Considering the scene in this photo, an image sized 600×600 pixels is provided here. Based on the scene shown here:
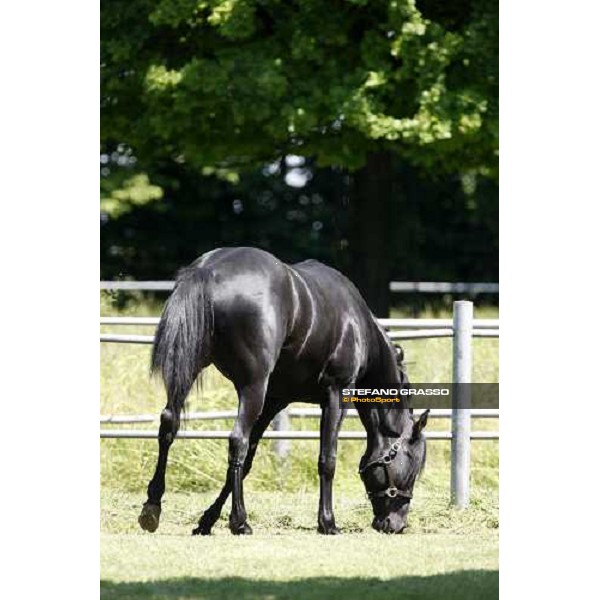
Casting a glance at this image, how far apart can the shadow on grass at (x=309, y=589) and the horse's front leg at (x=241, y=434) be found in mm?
965

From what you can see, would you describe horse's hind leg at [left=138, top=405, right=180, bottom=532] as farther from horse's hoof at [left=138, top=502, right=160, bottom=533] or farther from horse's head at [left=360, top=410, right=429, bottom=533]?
horse's head at [left=360, top=410, right=429, bottom=533]

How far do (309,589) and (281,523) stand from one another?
1788mm

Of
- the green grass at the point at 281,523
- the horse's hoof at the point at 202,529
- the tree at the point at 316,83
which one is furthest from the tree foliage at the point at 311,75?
the horse's hoof at the point at 202,529

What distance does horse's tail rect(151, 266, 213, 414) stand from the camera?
6.08 meters

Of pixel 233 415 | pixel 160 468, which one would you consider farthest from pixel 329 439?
pixel 233 415

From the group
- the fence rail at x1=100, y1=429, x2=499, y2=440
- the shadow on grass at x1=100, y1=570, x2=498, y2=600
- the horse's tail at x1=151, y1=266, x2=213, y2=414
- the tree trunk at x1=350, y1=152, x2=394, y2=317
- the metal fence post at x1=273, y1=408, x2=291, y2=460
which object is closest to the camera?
the shadow on grass at x1=100, y1=570, x2=498, y2=600

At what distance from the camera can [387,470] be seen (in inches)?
282

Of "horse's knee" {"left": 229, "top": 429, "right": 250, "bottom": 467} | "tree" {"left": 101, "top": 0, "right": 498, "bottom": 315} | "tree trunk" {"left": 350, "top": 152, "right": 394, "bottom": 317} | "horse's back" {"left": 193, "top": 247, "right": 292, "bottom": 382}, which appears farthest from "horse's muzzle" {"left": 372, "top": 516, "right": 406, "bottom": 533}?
"tree trunk" {"left": 350, "top": 152, "right": 394, "bottom": 317}

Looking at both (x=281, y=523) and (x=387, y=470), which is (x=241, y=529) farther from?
(x=387, y=470)

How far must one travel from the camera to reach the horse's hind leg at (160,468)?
609 cm

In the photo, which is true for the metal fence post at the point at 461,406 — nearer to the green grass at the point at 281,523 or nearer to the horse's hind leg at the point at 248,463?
the green grass at the point at 281,523

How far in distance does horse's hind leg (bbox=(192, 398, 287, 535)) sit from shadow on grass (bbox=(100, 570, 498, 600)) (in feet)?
3.90

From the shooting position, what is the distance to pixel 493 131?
1278cm
